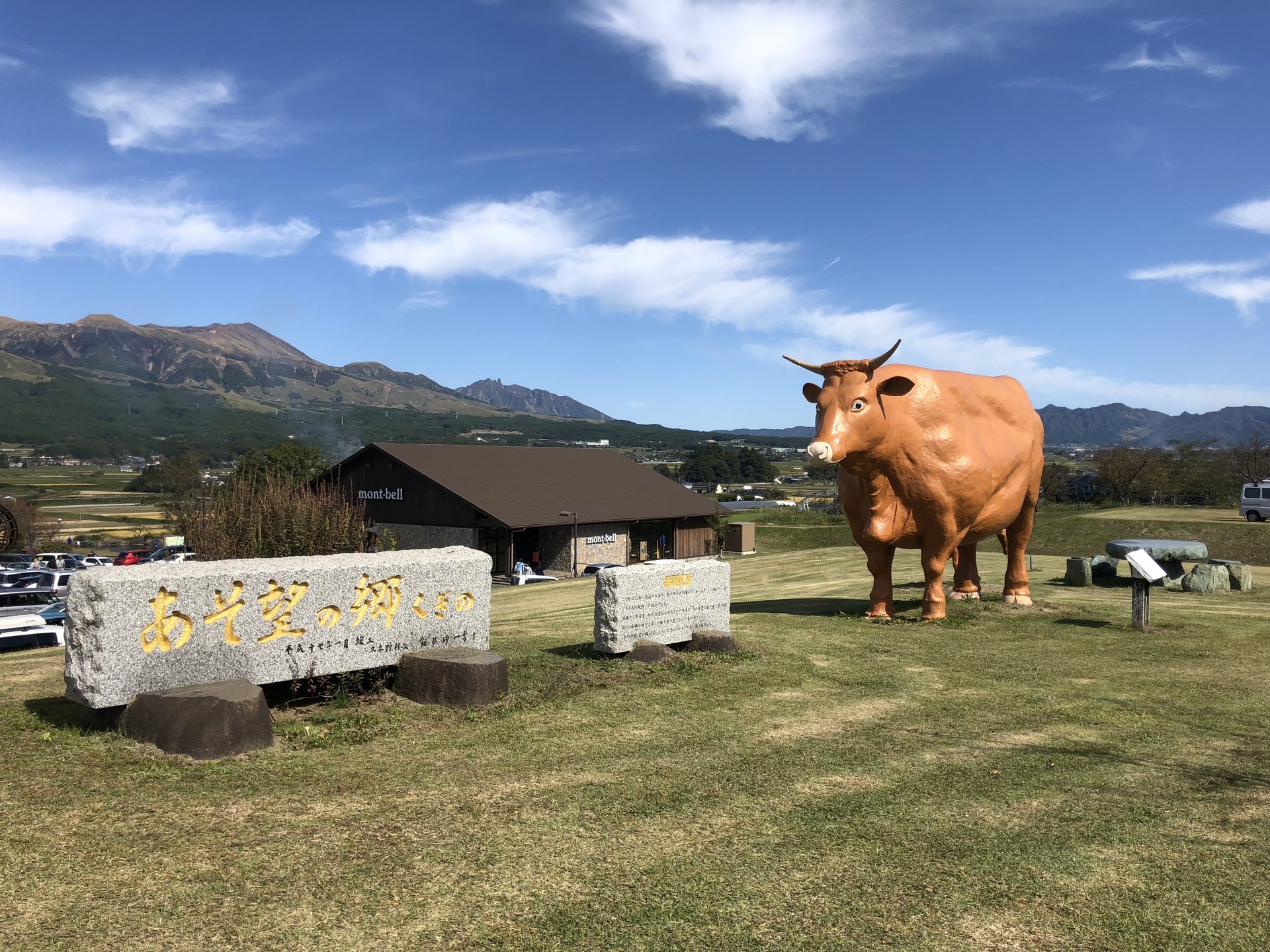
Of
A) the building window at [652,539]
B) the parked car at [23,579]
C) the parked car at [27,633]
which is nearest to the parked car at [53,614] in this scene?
the parked car at [27,633]

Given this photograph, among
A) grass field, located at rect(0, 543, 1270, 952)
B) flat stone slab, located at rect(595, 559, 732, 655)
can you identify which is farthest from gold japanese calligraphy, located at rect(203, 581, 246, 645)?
flat stone slab, located at rect(595, 559, 732, 655)

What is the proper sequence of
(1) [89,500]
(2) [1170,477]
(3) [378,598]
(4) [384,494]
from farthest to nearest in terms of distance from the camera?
(1) [89,500] → (2) [1170,477] → (4) [384,494] → (3) [378,598]

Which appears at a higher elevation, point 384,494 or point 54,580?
point 384,494

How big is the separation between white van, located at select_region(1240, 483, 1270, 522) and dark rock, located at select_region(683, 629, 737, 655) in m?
32.9

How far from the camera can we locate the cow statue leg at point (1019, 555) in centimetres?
1603

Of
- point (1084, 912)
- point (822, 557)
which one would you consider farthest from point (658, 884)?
point (822, 557)

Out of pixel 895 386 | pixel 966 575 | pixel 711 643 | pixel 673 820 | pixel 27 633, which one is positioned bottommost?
pixel 27 633

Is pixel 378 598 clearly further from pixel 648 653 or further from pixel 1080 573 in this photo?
pixel 1080 573

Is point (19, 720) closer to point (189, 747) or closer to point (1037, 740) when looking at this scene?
point (189, 747)

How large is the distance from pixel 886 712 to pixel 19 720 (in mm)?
8057

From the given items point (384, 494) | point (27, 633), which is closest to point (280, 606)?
point (27, 633)

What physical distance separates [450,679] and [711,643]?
13.0ft

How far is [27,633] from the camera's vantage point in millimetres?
18219

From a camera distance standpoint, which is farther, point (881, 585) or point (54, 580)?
point (54, 580)
